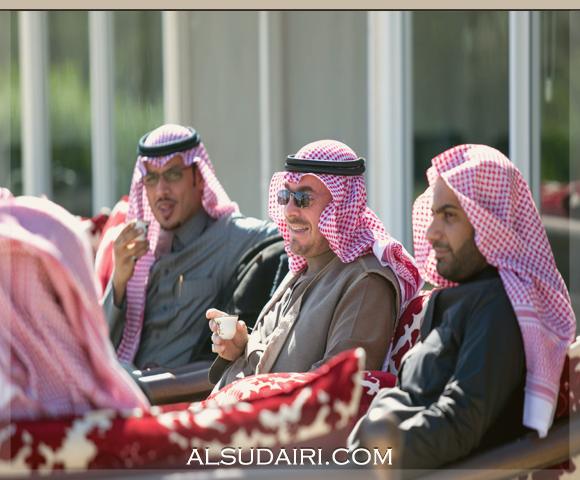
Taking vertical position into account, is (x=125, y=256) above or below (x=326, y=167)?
below

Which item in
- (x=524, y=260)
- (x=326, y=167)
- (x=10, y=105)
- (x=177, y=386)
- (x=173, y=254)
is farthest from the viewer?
(x=10, y=105)

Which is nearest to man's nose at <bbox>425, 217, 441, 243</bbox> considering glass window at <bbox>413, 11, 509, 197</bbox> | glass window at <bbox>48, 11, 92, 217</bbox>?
glass window at <bbox>413, 11, 509, 197</bbox>

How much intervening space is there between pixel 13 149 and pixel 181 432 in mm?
8356

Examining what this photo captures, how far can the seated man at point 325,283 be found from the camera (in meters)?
2.92

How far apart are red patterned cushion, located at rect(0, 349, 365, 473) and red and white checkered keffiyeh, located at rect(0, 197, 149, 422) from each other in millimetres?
54

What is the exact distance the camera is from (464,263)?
2.46 meters

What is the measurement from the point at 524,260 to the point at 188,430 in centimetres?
130

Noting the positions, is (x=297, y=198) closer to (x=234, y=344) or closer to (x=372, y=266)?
(x=372, y=266)

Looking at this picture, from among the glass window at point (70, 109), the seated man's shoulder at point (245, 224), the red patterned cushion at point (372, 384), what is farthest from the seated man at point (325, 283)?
the glass window at point (70, 109)

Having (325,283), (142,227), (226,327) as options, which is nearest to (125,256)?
(142,227)

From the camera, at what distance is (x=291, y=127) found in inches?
281

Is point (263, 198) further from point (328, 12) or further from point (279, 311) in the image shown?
point (279, 311)

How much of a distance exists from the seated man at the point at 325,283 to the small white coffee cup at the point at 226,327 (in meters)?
0.08

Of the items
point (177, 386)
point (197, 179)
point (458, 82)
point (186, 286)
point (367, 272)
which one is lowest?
point (177, 386)
